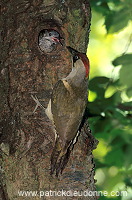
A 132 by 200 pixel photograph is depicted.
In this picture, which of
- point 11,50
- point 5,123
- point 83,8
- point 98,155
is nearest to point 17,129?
point 5,123

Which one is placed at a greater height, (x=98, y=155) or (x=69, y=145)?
(x=98, y=155)

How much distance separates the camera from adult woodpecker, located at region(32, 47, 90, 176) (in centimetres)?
263

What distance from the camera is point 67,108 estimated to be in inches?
109

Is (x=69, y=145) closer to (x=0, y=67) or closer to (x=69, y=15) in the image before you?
(x=0, y=67)

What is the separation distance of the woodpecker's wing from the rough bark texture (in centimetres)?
8

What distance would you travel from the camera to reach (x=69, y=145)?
267 centimetres

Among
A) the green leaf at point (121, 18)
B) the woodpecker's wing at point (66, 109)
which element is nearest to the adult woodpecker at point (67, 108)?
the woodpecker's wing at point (66, 109)

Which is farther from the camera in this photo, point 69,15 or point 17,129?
point 69,15

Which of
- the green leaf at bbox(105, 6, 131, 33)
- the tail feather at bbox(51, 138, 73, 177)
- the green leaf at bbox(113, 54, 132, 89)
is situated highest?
the green leaf at bbox(105, 6, 131, 33)

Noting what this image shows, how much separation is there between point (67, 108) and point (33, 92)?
0.89ft

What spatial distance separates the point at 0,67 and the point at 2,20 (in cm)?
38

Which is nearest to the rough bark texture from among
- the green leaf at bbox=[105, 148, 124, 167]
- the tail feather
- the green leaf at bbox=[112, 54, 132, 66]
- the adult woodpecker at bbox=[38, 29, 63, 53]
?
the tail feather

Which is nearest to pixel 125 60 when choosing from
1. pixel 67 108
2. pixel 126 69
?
pixel 126 69

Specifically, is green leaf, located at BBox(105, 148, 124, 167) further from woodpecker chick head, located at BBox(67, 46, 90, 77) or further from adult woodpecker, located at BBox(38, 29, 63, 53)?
woodpecker chick head, located at BBox(67, 46, 90, 77)
